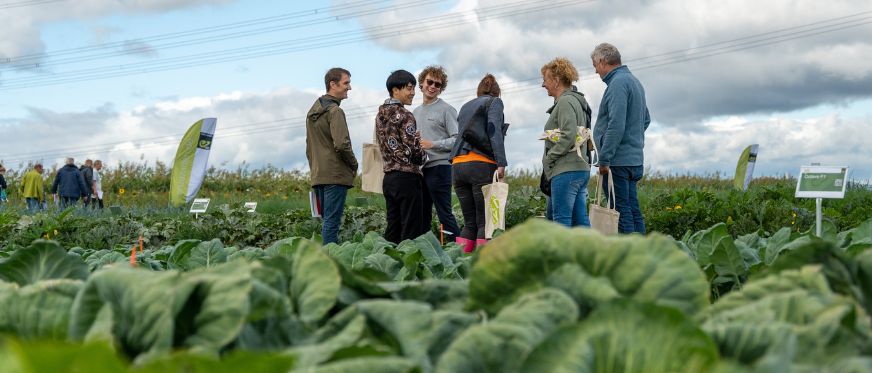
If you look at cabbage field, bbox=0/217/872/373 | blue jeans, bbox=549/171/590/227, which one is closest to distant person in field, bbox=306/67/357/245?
blue jeans, bbox=549/171/590/227

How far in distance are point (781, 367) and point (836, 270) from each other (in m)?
0.49

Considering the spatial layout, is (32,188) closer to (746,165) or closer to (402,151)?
(402,151)

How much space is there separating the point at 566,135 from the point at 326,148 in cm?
246

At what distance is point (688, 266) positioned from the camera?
1.02 metres

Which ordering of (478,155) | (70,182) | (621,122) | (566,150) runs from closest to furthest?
(621,122), (566,150), (478,155), (70,182)

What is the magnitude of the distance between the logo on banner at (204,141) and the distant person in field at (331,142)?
11.9 metres

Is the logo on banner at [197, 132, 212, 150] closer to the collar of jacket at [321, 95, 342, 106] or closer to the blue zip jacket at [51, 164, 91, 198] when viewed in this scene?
the blue zip jacket at [51, 164, 91, 198]

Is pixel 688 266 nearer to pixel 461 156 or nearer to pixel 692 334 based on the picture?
pixel 692 334

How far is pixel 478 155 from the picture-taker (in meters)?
8.24

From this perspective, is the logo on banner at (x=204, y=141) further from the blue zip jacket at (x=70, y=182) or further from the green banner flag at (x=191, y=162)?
the blue zip jacket at (x=70, y=182)

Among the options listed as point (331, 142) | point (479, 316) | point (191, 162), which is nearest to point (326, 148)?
point (331, 142)

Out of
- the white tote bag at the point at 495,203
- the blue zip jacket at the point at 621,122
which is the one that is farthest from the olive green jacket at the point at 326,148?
the blue zip jacket at the point at 621,122

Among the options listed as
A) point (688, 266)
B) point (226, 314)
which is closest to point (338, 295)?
point (226, 314)

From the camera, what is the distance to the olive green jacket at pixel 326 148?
26.9 feet
